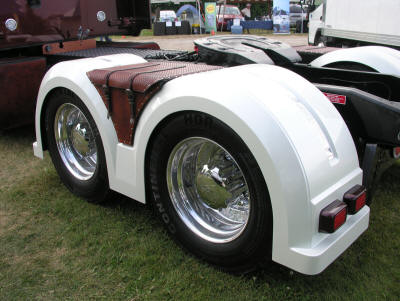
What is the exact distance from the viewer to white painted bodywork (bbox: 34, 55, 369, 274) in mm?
1793

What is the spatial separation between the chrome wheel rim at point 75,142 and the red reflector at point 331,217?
1898mm

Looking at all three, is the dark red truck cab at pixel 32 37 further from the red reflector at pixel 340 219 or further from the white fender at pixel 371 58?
the red reflector at pixel 340 219

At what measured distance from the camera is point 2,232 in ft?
9.31

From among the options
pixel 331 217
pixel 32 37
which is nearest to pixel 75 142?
pixel 32 37

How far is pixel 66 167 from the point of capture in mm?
3264

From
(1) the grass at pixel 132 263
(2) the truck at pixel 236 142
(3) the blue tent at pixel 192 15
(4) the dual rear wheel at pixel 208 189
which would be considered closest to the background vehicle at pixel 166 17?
(3) the blue tent at pixel 192 15

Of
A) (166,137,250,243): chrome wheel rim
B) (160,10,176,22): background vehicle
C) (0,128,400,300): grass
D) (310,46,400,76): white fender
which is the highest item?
(160,10,176,22): background vehicle

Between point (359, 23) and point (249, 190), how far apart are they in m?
7.65

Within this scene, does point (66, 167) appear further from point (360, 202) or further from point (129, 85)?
point (360, 202)

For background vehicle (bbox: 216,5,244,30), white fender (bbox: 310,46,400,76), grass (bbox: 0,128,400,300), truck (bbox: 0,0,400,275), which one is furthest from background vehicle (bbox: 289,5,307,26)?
grass (bbox: 0,128,400,300)

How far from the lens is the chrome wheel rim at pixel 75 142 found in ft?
10.2

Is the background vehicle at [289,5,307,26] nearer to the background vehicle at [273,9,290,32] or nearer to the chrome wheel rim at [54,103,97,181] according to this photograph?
the background vehicle at [273,9,290,32]

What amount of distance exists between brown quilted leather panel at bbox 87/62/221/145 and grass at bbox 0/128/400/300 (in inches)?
28.1

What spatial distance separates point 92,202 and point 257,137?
5.84ft
